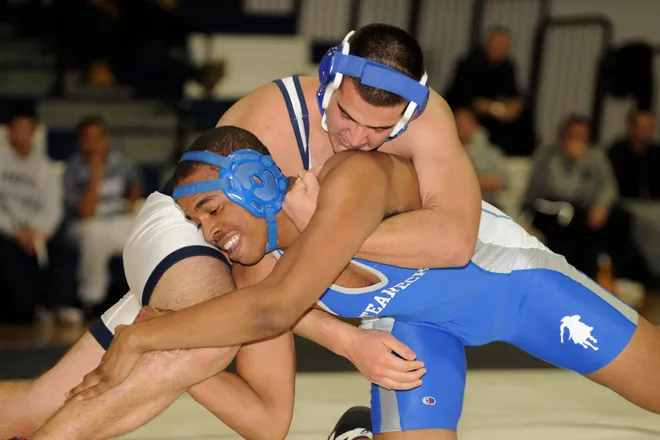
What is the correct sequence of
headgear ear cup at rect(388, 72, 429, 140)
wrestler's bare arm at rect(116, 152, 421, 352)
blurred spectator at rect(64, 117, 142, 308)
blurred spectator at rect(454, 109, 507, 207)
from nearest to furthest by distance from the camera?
wrestler's bare arm at rect(116, 152, 421, 352) < headgear ear cup at rect(388, 72, 429, 140) < blurred spectator at rect(64, 117, 142, 308) < blurred spectator at rect(454, 109, 507, 207)

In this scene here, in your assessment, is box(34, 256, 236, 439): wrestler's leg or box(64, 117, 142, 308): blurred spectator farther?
box(64, 117, 142, 308): blurred spectator

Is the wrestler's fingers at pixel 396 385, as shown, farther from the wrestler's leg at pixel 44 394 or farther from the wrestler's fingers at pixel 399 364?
the wrestler's leg at pixel 44 394

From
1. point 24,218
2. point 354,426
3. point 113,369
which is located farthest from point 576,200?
point 113,369

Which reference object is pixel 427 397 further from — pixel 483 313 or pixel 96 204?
pixel 96 204

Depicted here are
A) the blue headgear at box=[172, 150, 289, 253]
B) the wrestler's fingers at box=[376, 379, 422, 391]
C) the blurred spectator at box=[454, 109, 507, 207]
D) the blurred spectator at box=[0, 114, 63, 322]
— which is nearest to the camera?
the blue headgear at box=[172, 150, 289, 253]

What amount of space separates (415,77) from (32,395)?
1.35 metres

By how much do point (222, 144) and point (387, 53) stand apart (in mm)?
469

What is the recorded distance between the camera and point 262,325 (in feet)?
7.89

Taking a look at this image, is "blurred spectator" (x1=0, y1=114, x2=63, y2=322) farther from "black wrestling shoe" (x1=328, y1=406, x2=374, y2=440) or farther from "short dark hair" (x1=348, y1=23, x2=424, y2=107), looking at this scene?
"short dark hair" (x1=348, y1=23, x2=424, y2=107)

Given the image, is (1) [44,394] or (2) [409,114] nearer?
(2) [409,114]

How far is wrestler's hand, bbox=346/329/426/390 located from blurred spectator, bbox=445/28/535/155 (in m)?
5.26

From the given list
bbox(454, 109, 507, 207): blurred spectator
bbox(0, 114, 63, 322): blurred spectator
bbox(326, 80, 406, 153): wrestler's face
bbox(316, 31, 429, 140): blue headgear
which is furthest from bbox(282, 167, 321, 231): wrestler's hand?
bbox(454, 109, 507, 207): blurred spectator

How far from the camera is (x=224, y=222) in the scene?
2609mm

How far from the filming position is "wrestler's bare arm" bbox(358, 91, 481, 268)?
8.54ft
